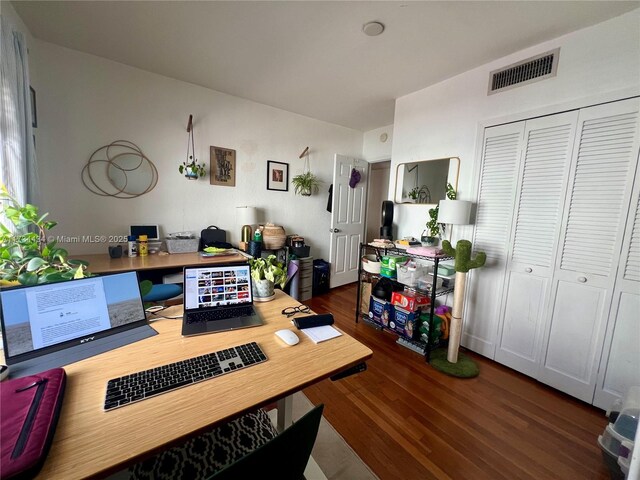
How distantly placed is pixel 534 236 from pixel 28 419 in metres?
2.85

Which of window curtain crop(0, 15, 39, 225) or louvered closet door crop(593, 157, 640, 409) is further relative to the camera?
louvered closet door crop(593, 157, 640, 409)

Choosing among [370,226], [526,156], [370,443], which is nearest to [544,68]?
[526,156]

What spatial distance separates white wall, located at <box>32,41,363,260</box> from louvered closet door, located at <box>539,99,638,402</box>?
9.86 feet

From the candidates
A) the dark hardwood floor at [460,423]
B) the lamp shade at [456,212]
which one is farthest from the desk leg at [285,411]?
the lamp shade at [456,212]

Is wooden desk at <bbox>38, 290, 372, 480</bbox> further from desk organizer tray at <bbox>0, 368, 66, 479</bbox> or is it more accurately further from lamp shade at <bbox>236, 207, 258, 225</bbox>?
lamp shade at <bbox>236, 207, 258, 225</bbox>

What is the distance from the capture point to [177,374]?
2.81 feet

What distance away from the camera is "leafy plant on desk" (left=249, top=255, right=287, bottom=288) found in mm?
1475

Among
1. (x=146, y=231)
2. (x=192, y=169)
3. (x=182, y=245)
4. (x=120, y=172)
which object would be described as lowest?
(x=182, y=245)

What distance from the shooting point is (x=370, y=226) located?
5871 millimetres

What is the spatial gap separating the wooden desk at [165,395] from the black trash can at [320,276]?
2.55 m

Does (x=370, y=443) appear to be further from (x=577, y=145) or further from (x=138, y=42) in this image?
(x=138, y=42)

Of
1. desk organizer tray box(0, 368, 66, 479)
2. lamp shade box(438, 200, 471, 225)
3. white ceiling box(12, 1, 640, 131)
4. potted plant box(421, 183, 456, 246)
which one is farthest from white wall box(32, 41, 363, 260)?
desk organizer tray box(0, 368, 66, 479)

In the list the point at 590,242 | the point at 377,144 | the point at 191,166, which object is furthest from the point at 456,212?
the point at 191,166

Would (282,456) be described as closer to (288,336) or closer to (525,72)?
(288,336)
